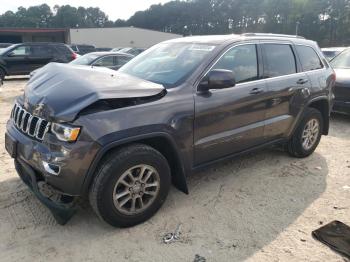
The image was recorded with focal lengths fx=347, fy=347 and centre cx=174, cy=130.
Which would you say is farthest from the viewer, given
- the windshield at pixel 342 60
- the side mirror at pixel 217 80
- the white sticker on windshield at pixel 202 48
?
the windshield at pixel 342 60

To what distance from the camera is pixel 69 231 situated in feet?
10.9

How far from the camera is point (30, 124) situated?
323 centimetres

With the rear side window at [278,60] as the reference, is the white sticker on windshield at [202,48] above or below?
above

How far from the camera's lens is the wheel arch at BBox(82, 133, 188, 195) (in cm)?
300

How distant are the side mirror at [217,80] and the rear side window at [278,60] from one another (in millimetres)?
1009

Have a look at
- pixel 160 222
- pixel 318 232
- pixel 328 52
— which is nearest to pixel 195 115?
pixel 160 222

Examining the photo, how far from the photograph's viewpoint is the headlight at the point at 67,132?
113 inches

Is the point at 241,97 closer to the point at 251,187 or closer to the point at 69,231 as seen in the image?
the point at 251,187

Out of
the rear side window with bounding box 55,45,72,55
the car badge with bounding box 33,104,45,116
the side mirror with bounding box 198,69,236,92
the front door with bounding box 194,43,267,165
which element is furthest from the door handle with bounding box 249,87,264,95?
the rear side window with bounding box 55,45,72,55

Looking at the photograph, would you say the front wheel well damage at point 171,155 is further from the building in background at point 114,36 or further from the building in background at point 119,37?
the building in background at point 119,37

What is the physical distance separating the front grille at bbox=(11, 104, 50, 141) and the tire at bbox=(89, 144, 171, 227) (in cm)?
61

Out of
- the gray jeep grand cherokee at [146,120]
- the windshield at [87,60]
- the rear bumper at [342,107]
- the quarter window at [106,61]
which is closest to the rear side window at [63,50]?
the windshield at [87,60]

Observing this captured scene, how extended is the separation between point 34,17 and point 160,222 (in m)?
100

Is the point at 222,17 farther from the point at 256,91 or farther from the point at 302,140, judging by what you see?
the point at 256,91
